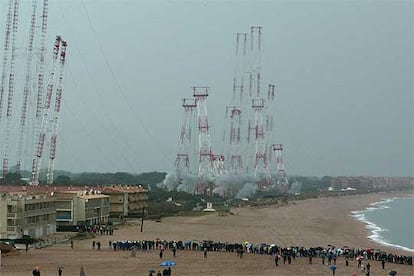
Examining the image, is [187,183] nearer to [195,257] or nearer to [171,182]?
[171,182]

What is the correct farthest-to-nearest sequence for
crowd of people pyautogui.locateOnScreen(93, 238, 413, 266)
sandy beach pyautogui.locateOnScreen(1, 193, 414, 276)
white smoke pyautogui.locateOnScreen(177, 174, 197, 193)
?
white smoke pyautogui.locateOnScreen(177, 174, 197, 193) < crowd of people pyautogui.locateOnScreen(93, 238, 413, 266) < sandy beach pyautogui.locateOnScreen(1, 193, 414, 276)

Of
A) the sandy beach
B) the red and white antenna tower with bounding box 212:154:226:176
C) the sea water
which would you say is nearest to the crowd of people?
the sandy beach

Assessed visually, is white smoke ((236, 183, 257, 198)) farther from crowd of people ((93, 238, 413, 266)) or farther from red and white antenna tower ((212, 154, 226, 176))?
crowd of people ((93, 238, 413, 266))

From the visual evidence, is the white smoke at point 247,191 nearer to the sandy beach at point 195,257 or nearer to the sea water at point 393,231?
the sea water at point 393,231

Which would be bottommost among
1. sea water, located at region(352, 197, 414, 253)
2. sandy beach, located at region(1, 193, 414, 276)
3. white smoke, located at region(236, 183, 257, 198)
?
sea water, located at region(352, 197, 414, 253)

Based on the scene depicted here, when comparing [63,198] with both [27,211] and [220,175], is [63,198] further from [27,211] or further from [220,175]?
[220,175]

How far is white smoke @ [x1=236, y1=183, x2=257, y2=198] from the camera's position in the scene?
15888cm

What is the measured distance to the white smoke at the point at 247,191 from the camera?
158875 millimetres

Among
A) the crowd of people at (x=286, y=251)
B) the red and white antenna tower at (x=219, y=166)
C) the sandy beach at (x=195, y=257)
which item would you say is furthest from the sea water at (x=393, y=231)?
the red and white antenna tower at (x=219, y=166)

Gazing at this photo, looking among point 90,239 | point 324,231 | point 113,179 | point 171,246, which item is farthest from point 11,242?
point 113,179

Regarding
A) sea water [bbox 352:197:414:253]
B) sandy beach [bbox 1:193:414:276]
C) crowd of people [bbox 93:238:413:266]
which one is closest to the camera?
sandy beach [bbox 1:193:414:276]

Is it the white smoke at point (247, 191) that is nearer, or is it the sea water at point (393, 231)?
the sea water at point (393, 231)

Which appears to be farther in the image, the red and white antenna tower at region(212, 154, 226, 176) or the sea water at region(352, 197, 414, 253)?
the red and white antenna tower at region(212, 154, 226, 176)

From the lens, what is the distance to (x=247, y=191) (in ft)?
530
